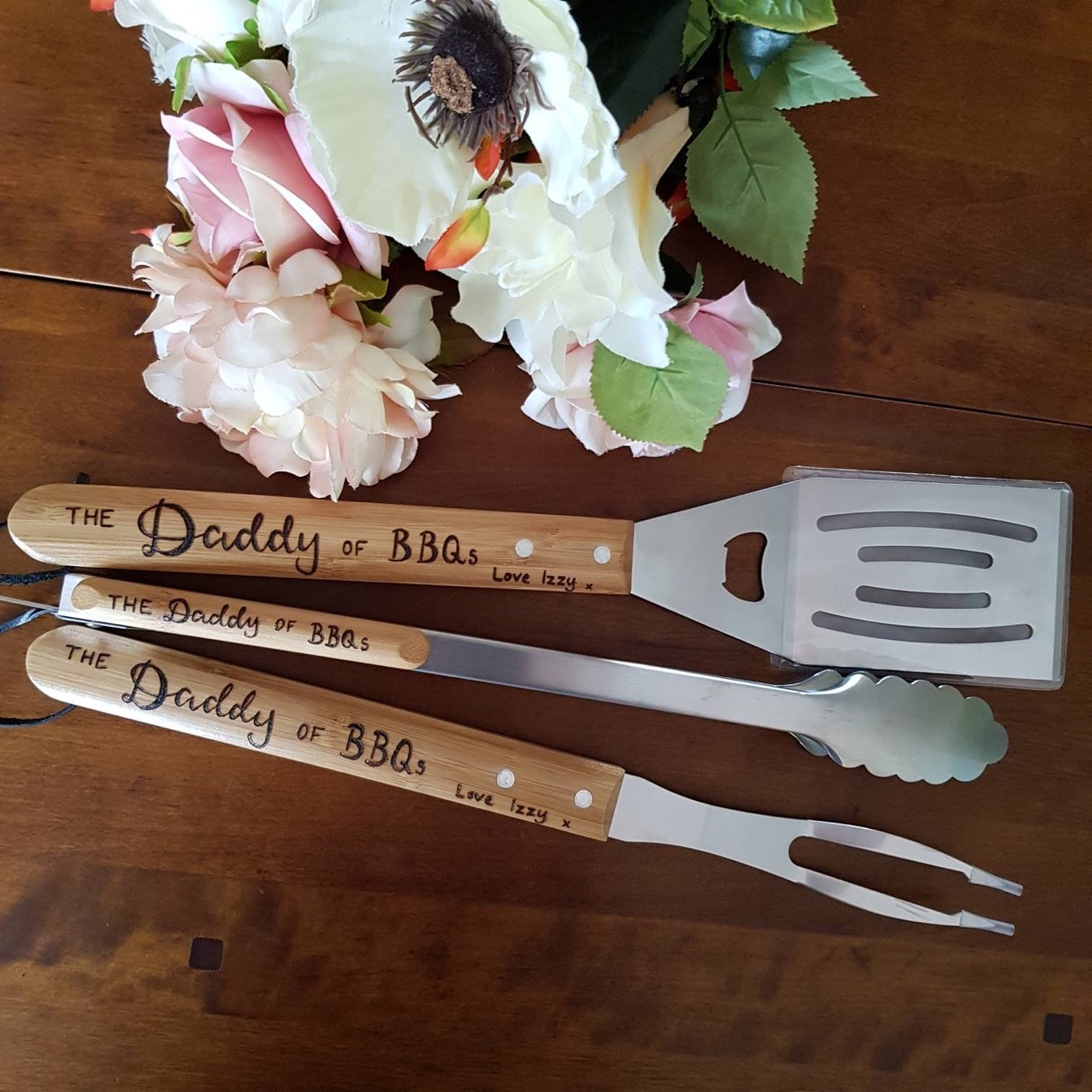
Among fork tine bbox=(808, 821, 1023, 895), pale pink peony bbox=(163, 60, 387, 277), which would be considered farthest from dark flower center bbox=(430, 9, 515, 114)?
fork tine bbox=(808, 821, 1023, 895)

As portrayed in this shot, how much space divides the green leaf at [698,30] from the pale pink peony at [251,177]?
6.5 inches

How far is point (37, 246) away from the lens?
0.58 meters

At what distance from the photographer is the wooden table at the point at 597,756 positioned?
0.58 metres

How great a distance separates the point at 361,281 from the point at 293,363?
6 cm

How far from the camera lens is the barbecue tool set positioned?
0.55 m

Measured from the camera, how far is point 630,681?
588 millimetres

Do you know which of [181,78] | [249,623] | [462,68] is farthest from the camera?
[249,623]

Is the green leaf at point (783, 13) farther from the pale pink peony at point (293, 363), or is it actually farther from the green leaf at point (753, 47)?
the pale pink peony at point (293, 363)

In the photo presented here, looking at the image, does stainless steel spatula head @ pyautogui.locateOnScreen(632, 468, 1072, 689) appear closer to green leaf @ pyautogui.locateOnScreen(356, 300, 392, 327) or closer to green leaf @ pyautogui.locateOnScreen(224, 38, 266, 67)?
green leaf @ pyautogui.locateOnScreen(356, 300, 392, 327)

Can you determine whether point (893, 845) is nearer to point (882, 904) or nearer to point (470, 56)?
point (882, 904)

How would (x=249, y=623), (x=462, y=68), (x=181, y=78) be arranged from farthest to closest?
(x=249, y=623), (x=181, y=78), (x=462, y=68)

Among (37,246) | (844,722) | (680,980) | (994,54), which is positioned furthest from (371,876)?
(994,54)

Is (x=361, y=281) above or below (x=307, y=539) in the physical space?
above

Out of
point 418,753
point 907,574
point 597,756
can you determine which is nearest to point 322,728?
point 418,753
